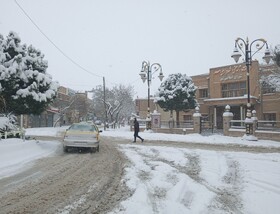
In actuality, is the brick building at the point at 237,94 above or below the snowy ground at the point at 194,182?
above

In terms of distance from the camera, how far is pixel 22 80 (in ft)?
55.4

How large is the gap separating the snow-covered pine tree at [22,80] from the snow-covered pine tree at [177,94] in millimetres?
22054

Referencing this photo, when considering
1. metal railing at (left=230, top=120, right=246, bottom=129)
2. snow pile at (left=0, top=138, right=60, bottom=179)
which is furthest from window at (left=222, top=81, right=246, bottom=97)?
snow pile at (left=0, top=138, right=60, bottom=179)

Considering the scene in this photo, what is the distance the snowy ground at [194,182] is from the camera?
20.0 ft

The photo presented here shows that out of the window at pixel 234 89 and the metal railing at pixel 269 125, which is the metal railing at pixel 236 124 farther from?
the window at pixel 234 89

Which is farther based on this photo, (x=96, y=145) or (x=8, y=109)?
(x=8, y=109)

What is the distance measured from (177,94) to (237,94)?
23.4 feet

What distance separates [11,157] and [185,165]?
6971mm

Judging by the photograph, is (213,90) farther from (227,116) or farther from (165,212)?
(165,212)

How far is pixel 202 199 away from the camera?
6613mm

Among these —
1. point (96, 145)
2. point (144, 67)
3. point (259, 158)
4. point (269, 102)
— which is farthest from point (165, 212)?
point (269, 102)

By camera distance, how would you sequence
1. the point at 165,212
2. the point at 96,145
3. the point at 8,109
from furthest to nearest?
1. the point at 8,109
2. the point at 96,145
3. the point at 165,212

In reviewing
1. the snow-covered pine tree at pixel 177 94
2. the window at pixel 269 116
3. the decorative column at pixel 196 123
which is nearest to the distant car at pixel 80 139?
the decorative column at pixel 196 123

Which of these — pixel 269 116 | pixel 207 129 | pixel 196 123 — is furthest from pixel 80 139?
pixel 269 116
